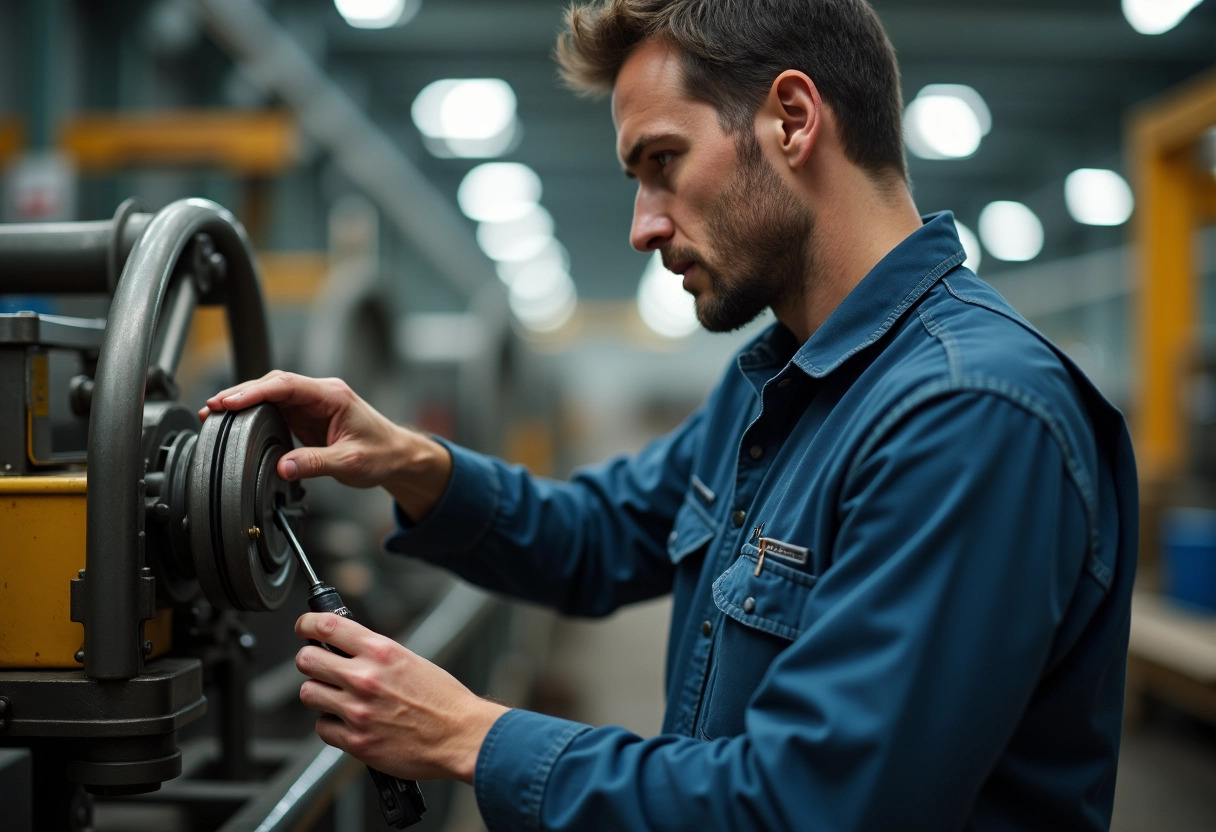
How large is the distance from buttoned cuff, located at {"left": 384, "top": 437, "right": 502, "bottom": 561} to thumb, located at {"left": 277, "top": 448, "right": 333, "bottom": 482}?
0.63 ft

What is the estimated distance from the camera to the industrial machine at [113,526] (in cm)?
81

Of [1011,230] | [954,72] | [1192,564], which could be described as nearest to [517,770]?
[1192,564]

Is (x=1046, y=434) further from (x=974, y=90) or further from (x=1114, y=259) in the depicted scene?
(x=1114, y=259)

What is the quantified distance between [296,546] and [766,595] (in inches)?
17.9

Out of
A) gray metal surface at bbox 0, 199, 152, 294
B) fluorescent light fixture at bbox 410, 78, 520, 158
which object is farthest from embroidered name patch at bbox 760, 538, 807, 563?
fluorescent light fixture at bbox 410, 78, 520, 158

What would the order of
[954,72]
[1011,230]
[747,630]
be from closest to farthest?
1. [747,630]
2. [954,72]
3. [1011,230]

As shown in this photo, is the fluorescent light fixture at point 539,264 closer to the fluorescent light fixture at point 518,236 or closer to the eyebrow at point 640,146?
the fluorescent light fixture at point 518,236

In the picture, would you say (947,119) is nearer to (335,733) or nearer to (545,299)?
(335,733)

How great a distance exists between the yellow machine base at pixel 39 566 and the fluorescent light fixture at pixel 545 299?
1533 centimetres

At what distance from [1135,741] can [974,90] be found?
635 centimetres

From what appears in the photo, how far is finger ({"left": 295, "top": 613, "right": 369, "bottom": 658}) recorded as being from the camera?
796 mm

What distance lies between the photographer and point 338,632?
80cm

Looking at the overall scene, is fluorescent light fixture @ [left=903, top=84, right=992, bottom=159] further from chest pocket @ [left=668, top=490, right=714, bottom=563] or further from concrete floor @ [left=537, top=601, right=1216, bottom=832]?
chest pocket @ [left=668, top=490, right=714, bottom=563]

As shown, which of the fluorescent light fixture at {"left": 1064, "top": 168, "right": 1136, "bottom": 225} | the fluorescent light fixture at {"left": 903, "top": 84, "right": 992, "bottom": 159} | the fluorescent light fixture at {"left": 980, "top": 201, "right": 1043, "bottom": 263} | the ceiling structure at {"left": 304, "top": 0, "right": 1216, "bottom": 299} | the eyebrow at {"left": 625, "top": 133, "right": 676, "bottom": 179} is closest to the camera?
the eyebrow at {"left": 625, "top": 133, "right": 676, "bottom": 179}
